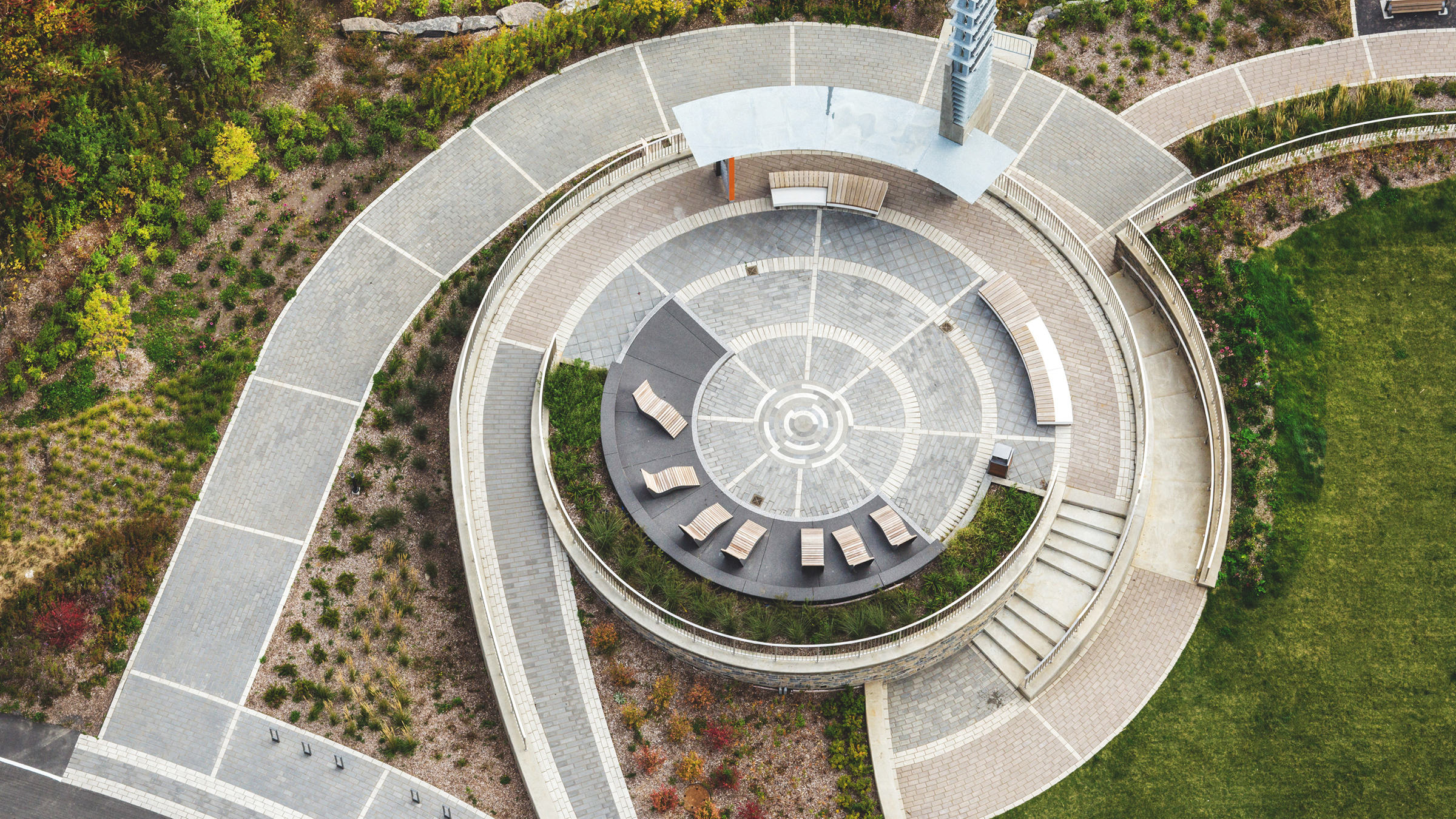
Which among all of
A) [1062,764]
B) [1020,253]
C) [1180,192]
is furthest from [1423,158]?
[1062,764]

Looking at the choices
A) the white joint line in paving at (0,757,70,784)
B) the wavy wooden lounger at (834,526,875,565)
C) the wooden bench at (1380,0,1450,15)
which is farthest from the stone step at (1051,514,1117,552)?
the white joint line in paving at (0,757,70,784)

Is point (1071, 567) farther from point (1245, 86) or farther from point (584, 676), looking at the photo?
point (1245, 86)

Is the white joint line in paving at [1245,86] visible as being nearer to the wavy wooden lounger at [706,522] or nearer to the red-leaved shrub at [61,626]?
the wavy wooden lounger at [706,522]

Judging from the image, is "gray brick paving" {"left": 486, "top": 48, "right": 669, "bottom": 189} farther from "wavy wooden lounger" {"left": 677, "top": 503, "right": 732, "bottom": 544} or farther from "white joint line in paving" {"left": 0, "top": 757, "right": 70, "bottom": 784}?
"white joint line in paving" {"left": 0, "top": 757, "right": 70, "bottom": 784}

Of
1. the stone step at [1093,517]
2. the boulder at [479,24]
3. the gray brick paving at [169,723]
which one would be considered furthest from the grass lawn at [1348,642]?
the boulder at [479,24]

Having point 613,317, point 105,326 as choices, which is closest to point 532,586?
point 613,317

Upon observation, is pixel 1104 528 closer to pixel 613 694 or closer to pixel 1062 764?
pixel 1062 764
